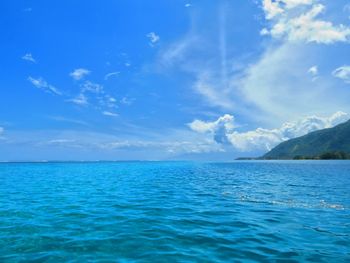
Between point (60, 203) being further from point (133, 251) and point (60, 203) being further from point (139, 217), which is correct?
point (133, 251)

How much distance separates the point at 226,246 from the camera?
44.3ft

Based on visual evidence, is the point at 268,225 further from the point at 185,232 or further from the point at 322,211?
the point at 322,211

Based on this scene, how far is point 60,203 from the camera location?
27.2m

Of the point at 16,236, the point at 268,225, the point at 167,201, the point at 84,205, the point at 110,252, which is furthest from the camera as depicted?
the point at 167,201

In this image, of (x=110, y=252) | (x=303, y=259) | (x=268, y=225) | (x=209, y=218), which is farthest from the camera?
(x=209, y=218)

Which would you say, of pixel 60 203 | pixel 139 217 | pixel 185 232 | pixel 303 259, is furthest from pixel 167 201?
pixel 303 259

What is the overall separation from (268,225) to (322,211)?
786 cm

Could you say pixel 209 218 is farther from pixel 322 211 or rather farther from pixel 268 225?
pixel 322 211

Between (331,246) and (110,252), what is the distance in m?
11.0

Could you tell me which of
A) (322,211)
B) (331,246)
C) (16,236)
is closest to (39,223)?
(16,236)

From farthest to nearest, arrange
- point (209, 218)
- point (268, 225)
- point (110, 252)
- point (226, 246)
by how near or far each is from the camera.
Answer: point (209, 218) < point (268, 225) < point (226, 246) < point (110, 252)

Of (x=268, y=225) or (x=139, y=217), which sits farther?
(x=139, y=217)

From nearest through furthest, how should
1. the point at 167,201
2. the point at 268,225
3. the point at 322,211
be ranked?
the point at 268,225 < the point at 322,211 < the point at 167,201

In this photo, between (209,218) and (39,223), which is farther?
(209,218)
